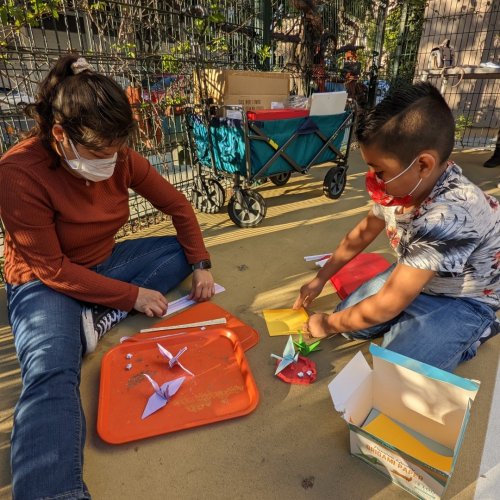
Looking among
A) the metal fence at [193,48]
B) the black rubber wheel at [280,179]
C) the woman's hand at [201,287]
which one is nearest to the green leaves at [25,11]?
the metal fence at [193,48]

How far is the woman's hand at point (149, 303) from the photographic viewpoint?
1659 millimetres

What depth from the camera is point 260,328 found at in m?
1.81

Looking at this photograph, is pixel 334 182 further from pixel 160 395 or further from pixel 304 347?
pixel 160 395

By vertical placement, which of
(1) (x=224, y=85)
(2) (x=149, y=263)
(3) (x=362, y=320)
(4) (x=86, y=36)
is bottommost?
(2) (x=149, y=263)

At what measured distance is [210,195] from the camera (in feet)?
10.5

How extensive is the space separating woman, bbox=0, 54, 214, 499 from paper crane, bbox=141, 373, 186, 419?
0.78ft

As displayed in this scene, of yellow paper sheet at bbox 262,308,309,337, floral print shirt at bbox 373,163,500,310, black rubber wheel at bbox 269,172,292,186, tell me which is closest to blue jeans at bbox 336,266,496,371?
floral print shirt at bbox 373,163,500,310

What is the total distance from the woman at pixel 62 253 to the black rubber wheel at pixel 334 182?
84.1 inches

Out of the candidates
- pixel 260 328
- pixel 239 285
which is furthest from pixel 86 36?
pixel 260 328

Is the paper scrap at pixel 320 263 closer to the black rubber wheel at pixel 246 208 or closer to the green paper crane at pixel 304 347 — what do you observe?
the black rubber wheel at pixel 246 208

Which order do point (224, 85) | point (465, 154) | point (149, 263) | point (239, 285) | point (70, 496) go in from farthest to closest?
1. point (465, 154)
2. point (224, 85)
3. point (239, 285)
4. point (149, 263)
5. point (70, 496)

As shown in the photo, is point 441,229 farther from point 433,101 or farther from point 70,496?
point 70,496

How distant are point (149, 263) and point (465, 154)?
5.19 meters

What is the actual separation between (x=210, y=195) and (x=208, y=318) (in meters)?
1.59
